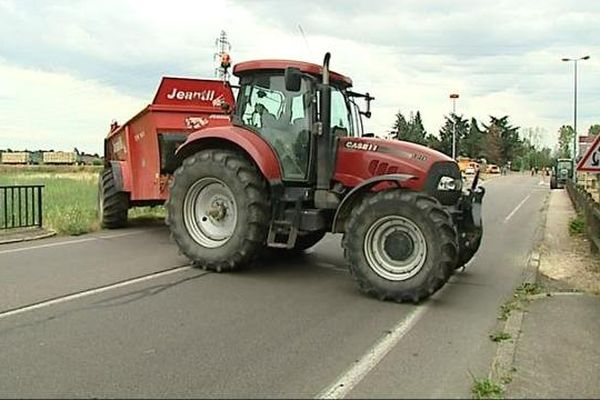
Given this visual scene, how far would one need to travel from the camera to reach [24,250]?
442 inches

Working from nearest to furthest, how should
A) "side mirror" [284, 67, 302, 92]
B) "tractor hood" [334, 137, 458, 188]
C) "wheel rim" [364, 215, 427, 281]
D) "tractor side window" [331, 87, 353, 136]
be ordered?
"wheel rim" [364, 215, 427, 281], "tractor hood" [334, 137, 458, 188], "side mirror" [284, 67, 302, 92], "tractor side window" [331, 87, 353, 136]

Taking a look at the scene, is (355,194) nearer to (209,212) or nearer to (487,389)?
(209,212)

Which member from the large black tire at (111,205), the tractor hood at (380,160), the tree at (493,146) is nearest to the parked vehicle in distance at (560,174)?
the large black tire at (111,205)

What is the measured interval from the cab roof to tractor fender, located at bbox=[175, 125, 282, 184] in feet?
2.69

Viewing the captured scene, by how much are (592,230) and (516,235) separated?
8.65 ft

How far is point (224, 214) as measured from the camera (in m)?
9.47

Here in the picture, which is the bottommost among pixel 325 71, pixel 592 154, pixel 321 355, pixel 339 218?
pixel 321 355

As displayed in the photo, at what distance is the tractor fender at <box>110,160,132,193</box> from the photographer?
532 inches

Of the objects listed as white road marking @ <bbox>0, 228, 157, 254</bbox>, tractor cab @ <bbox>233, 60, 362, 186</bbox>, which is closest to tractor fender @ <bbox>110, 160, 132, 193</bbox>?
white road marking @ <bbox>0, 228, 157, 254</bbox>

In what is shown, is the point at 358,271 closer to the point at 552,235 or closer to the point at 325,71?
the point at 325,71

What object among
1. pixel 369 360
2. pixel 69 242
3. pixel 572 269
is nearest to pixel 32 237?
pixel 69 242

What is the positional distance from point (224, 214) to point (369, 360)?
4.37m

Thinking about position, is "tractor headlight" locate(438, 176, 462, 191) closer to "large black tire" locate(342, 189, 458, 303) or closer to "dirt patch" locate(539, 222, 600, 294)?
"large black tire" locate(342, 189, 458, 303)

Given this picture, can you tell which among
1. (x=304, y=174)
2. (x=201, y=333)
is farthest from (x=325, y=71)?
(x=201, y=333)
